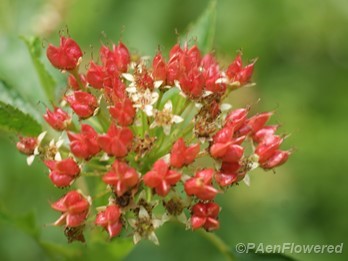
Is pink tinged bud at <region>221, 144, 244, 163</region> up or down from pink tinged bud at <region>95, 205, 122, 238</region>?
down

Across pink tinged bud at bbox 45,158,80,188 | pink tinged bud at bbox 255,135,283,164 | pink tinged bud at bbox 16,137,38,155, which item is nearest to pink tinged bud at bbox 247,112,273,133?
pink tinged bud at bbox 255,135,283,164

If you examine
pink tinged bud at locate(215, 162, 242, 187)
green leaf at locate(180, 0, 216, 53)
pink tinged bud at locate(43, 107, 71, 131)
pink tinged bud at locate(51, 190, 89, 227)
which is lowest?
pink tinged bud at locate(215, 162, 242, 187)

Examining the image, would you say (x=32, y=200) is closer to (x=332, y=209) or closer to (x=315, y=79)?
(x=332, y=209)

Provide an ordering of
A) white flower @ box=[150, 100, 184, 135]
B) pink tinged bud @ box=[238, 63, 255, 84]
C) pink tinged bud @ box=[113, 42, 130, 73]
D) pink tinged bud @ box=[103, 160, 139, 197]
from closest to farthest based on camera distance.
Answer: pink tinged bud @ box=[103, 160, 139, 197] < white flower @ box=[150, 100, 184, 135] < pink tinged bud @ box=[113, 42, 130, 73] < pink tinged bud @ box=[238, 63, 255, 84]

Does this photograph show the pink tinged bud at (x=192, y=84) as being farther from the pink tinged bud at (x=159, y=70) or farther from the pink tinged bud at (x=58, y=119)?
the pink tinged bud at (x=58, y=119)

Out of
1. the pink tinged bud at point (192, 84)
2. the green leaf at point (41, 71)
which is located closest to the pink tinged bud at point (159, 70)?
the pink tinged bud at point (192, 84)

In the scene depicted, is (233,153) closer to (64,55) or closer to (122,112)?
(122,112)

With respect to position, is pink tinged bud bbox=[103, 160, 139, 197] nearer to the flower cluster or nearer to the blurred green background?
the flower cluster
